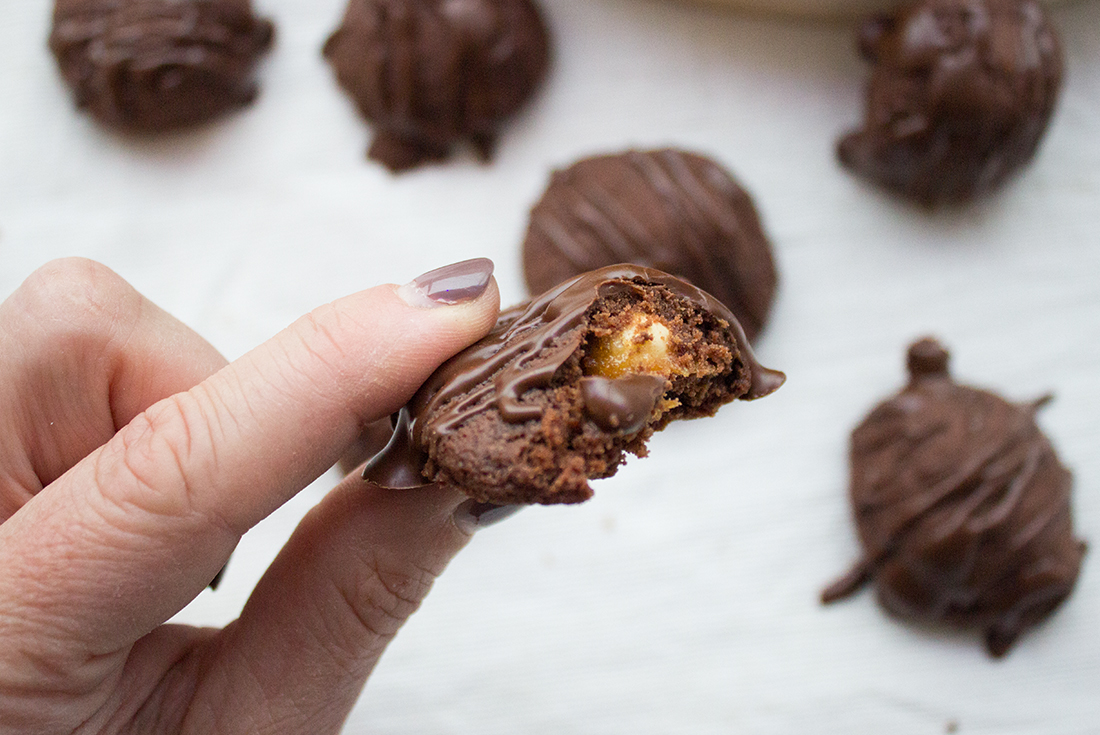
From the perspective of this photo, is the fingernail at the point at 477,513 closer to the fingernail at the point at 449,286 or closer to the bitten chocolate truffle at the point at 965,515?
the fingernail at the point at 449,286

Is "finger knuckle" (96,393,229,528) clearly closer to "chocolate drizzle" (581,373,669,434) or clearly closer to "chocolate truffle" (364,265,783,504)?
"chocolate truffle" (364,265,783,504)

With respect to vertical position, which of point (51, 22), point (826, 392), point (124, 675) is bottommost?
point (826, 392)

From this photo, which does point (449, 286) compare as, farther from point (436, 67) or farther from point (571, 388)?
point (436, 67)

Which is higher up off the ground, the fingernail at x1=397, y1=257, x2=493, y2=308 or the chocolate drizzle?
the fingernail at x1=397, y1=257, x2=493, y2=308

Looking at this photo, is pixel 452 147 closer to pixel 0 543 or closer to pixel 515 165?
pixel 515 165

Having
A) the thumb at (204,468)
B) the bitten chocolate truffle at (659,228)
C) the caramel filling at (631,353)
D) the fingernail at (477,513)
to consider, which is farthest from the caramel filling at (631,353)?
the bitten chocolate truffle at (659,228)

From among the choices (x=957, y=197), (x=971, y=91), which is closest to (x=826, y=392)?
(x=957, y=197)

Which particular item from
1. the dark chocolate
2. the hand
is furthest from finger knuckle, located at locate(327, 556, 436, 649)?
the dark chocolate

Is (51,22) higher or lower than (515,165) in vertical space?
higher
